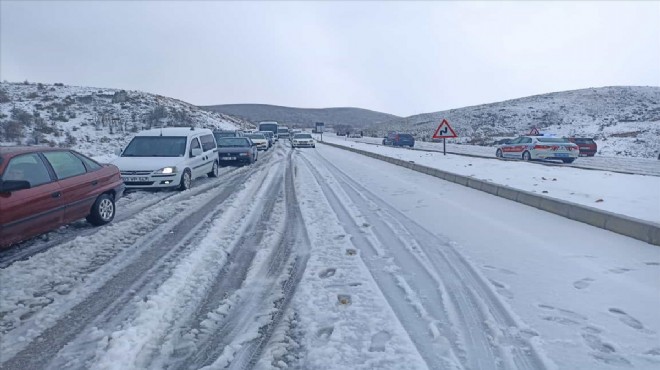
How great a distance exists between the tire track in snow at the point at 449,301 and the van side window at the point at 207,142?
8912 millimetres

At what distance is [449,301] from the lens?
187 inches

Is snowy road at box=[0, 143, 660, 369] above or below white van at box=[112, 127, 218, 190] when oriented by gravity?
below

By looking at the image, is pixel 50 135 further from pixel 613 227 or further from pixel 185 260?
pixel 613 227

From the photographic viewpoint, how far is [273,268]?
19.1 feet

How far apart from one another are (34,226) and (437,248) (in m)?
5.56

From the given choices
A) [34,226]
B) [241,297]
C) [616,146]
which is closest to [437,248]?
[241,297]

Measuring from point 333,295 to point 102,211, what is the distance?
5312 mm

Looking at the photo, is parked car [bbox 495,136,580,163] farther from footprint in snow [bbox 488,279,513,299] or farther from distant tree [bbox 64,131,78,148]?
distant tree [bbox 64,131,78,148]

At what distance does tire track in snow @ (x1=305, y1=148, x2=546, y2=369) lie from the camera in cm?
367

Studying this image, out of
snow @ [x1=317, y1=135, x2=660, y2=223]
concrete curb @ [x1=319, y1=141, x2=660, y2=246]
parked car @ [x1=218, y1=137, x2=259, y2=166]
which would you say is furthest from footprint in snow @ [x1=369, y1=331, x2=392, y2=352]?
parked car @ [x1=218, y1=137, x2=259, y2=166]

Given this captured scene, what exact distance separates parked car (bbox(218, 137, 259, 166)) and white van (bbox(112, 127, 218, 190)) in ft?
18.0

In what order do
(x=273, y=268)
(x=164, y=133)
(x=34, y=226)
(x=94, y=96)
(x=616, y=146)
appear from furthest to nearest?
1. (x=94, y=96)
2. (x=616, y=146)
3. (x=164, y=133)
4. (x=34, y=226)
5. (x=273, y=268)

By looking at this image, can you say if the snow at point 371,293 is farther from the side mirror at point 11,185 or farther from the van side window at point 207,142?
the van side window at point 207,142

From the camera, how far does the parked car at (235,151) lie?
71.9 ft
